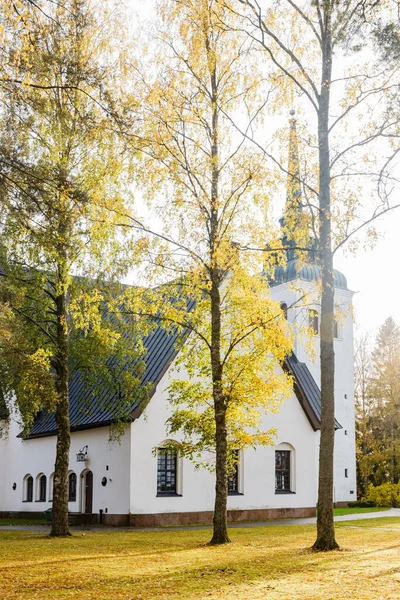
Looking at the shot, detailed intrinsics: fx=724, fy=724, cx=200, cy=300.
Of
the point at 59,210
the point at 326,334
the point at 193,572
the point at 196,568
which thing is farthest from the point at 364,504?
the point at 59,210

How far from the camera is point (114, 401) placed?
2377 centimetres

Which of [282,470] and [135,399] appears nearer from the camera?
[135,399]

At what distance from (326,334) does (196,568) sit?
5683mm

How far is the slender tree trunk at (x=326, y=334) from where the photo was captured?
1482 cm

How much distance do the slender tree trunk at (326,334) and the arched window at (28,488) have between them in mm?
19192

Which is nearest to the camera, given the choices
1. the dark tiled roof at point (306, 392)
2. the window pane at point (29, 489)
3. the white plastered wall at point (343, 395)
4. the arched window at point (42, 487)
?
the dark tiled roof at point (306, 392)

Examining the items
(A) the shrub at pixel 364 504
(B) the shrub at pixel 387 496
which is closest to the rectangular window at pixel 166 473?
(A) the shrub at pixel 364 504

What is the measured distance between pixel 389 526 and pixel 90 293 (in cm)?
1277

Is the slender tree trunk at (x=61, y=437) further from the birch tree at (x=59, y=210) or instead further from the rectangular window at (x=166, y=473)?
the rectangular window at (x=166, y=473)

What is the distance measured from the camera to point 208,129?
56.6 feet

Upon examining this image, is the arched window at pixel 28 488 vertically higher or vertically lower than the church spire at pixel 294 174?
lower

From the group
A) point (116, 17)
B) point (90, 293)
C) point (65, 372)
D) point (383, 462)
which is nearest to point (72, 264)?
point (90, 293)

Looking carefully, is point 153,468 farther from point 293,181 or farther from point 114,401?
point 293,181

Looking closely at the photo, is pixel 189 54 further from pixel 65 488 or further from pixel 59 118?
pixel 65 488
